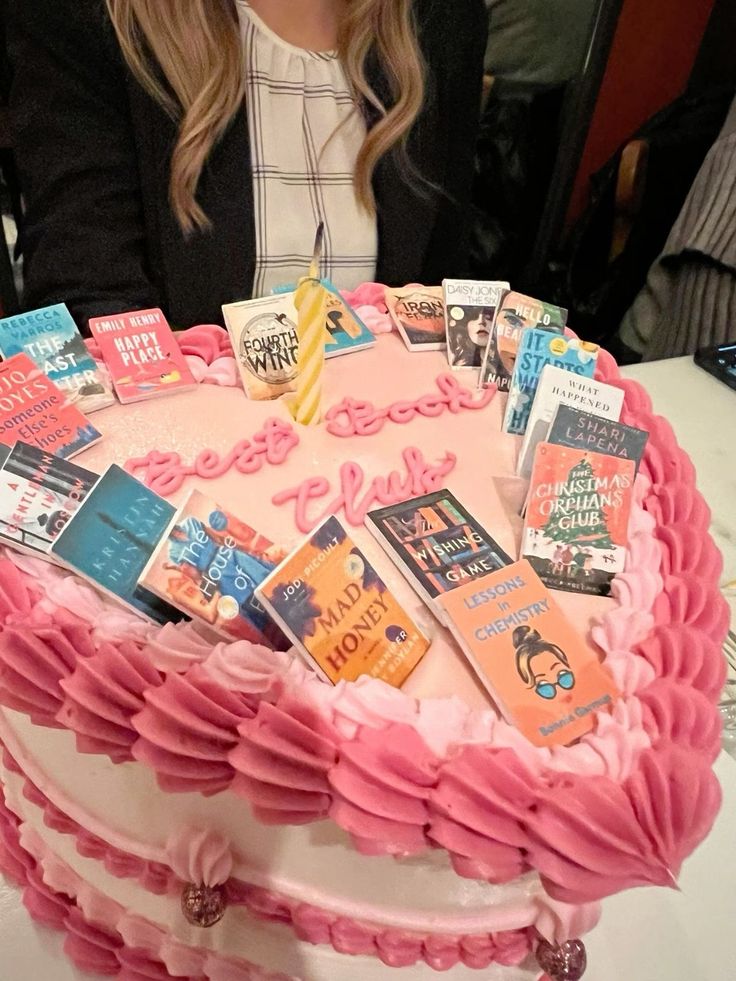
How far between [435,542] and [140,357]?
1.48 feet

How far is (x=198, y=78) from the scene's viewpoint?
1235 millimetres

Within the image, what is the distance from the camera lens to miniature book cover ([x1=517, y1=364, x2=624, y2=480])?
36.3 inches

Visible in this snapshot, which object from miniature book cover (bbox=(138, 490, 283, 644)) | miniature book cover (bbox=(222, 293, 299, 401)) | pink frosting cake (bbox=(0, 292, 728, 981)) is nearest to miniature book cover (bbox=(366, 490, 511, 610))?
pink frosting cake (bbox=(0, 292, 728, 981))

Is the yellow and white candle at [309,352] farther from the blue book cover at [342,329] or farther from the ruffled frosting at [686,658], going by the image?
the ruffled frosting at [686,658]

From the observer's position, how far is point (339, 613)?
0.67 metres

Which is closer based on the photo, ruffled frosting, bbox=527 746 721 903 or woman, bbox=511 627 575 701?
ruffled frosting, bbox=527 746 721 903

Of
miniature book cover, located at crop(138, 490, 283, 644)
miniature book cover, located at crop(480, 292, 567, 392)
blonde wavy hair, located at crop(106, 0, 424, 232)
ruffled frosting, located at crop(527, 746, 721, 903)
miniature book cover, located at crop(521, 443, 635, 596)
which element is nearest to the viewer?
ruffled frosting, located at crop(527, 746, 721, 903)

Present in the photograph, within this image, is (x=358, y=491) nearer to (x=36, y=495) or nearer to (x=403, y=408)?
(x=403, y=408)

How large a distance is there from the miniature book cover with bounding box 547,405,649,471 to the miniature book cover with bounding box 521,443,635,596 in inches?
0.8

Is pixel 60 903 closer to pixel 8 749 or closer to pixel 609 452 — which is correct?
pixel 8 749

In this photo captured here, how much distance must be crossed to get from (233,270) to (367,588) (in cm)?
93

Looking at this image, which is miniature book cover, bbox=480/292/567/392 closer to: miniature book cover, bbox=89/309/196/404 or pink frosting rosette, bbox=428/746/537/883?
miniature book cover, bbox=89/309/196/404

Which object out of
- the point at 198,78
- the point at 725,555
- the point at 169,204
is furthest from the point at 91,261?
the point at 725,555

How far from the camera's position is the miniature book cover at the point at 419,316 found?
3.61 feet
